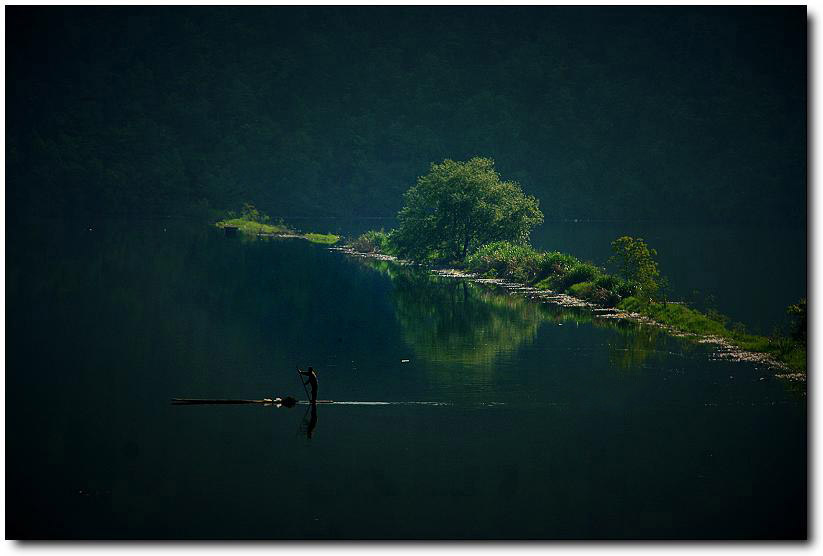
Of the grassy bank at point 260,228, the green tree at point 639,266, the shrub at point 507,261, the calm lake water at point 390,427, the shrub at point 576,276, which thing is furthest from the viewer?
the grassy bank at point 260,228

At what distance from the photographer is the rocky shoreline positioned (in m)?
A: 37.2

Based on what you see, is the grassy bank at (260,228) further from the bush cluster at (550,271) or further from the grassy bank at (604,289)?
the bush cluster at (550,271)

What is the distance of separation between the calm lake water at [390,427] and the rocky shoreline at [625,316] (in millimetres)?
913

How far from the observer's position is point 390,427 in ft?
95.0

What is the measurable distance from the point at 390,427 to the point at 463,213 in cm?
4525

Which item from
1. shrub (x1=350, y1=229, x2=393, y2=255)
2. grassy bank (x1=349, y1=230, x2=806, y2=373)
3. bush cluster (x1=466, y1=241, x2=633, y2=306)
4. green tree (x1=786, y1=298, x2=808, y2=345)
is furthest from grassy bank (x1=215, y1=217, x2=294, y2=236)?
green tree (x1=786, y1=298, x2=808, y2=345)

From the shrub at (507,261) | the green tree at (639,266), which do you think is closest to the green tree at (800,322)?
the green tree at (639,266)

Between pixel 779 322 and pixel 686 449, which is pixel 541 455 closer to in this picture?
pixel 686 449

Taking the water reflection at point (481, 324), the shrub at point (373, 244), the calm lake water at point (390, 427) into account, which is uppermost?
the shrub at point (373, 244)

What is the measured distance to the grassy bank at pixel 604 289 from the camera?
39312 millimetres

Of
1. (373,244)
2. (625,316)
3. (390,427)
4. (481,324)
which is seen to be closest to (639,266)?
(625,316)

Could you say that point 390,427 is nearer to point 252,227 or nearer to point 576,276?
point 576,276

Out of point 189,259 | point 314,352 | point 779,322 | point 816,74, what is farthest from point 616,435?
point 189,259

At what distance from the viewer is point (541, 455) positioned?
2700cm
